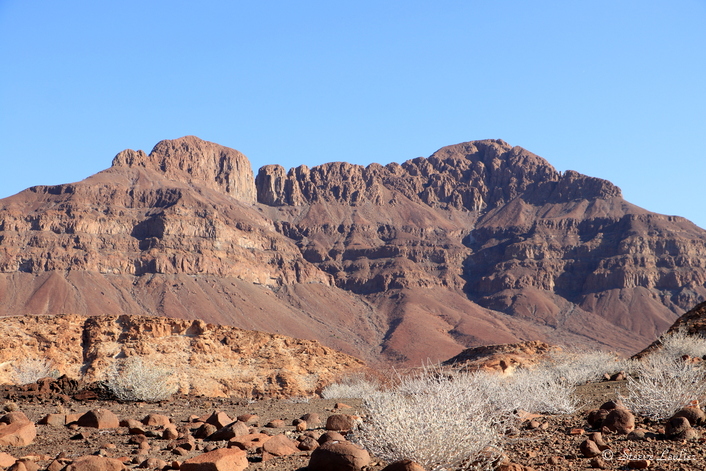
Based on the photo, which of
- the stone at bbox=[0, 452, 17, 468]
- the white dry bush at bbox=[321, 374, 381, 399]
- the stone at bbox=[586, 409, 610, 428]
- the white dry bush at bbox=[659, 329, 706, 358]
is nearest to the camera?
the stone at bbox=[0, 452, 17, 468]

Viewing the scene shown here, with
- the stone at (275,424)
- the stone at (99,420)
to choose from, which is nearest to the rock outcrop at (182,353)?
the stone at (99,420)

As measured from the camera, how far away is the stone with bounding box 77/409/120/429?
507 inches

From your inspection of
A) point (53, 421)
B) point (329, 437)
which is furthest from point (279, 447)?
point (53, 421)

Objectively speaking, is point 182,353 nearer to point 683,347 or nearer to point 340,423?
point 340,423

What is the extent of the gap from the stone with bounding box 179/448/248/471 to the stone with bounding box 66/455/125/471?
81cm

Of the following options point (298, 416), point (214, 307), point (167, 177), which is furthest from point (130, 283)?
point (298, 416)

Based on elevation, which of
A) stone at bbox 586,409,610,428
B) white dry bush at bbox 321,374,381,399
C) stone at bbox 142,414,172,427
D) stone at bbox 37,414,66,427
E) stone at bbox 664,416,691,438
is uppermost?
stone at bbox 664,416,691,438

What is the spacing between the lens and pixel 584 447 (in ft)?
27.8

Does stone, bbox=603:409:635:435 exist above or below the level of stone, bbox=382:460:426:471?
below

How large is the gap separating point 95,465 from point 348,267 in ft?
517

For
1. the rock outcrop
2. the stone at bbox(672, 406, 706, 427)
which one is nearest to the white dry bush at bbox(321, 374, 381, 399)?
the rock outcrop

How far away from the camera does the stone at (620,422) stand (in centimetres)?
1000

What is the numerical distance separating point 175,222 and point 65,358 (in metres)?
125

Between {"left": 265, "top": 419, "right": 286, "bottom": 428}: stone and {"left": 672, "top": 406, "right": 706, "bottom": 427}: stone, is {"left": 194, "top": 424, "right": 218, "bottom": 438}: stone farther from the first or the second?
{"left": 672, "top": 406, "right": 706, "bottom": 427}: stone
